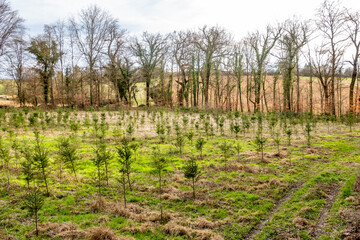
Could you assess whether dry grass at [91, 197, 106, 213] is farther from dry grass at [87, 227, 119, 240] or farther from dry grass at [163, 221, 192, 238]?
dry grass at [163, 221, 192, 238]

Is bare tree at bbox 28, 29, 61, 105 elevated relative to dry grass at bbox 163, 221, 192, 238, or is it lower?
elevated

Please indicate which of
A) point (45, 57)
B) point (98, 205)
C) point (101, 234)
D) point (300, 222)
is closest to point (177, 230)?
point (101, 234)

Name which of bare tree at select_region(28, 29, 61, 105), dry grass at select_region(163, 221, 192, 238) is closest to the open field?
dry grass at select_region(163, 221, 192, 238)

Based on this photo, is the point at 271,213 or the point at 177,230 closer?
the point at 177,230

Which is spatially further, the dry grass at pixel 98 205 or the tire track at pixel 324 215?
the dry grass at pixel 98 205

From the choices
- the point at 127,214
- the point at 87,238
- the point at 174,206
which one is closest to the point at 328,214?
the point at 174,206

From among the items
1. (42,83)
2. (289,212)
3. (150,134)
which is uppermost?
(42,83)

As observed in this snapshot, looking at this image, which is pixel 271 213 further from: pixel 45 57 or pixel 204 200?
pixel 45 57

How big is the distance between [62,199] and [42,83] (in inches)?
1161

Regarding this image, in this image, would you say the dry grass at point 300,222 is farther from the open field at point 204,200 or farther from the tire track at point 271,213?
the tire track at point 271,213

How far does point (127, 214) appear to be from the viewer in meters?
6.86

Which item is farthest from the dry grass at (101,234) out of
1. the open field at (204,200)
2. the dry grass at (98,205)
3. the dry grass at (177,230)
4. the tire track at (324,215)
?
the tire track at (324,215)

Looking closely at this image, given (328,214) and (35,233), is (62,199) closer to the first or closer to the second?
(35,233)

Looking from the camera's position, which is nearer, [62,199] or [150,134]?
[62,199]
